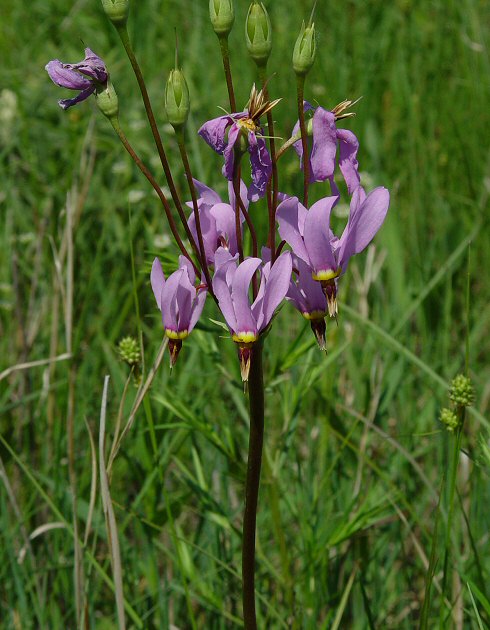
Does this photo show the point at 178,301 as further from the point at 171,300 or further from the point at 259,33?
the point at 259,33

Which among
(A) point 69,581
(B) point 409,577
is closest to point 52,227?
(A) point 69,581

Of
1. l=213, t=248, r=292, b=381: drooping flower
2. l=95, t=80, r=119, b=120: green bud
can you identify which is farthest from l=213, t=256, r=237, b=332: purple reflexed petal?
l=95, t=80, r=119, b=120: green bud

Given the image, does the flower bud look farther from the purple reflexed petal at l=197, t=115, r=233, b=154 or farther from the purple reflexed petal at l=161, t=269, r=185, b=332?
the purple reflexed petal at l=161, t=269, r=185, b=332

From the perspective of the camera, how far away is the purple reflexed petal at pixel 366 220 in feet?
3.45

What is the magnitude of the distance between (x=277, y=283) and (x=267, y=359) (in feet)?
2.84

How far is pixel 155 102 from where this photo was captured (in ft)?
11.0

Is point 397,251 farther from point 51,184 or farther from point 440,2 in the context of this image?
point 440,2

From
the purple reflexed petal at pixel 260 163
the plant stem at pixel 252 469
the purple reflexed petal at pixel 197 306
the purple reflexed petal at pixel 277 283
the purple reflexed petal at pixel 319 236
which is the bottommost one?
the plant stem at pixel 252 469

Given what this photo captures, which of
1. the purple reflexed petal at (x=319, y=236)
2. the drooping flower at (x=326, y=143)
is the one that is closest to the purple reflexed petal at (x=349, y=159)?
the drooping flower at (x=326, y=143)

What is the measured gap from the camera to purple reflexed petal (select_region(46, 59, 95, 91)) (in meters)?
1.03

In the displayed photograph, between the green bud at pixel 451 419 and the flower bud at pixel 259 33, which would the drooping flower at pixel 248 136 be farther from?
the green bud at pixel 451 419

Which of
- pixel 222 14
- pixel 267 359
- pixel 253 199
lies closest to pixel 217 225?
pixel 253 199

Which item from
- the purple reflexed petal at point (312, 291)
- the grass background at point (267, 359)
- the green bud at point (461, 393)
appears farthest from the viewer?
the grass background at point (267, 359)

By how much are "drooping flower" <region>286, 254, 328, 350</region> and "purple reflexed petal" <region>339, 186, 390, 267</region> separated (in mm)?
48
